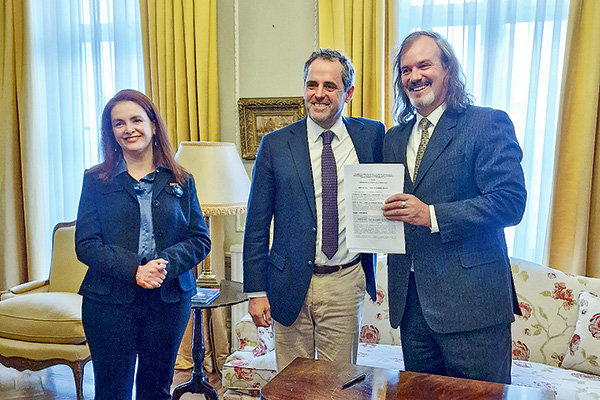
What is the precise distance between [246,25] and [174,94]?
2.15 ft

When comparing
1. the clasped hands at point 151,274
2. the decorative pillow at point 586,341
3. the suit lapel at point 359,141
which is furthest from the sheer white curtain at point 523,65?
the clasped hands at point 151,274

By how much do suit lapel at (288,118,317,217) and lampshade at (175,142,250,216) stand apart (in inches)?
39.4

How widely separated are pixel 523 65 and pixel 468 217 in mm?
1911

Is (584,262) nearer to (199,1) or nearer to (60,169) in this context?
(199,1)

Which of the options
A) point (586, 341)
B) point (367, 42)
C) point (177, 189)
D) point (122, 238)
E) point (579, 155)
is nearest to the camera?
point (122, 238)

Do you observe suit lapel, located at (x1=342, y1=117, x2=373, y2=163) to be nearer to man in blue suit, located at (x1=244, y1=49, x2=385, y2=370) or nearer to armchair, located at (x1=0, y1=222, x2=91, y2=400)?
man in blue suit, located at (x1=244, y1=49, x2=385, y2=370)

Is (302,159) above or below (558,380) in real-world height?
above

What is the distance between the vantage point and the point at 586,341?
238 centimetres

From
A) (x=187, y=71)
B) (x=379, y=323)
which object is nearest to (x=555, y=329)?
(x=379, y=323)

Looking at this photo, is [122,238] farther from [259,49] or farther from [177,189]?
[259,49]

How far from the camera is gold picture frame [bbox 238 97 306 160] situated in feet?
11.0

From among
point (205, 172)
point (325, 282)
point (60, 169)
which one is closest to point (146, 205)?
point (325, 282)

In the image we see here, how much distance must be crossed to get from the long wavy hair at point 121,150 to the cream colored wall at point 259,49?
1500 millimetres

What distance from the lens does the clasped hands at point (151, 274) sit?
180cm
